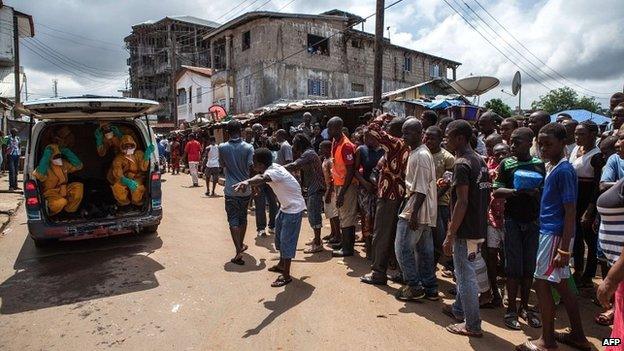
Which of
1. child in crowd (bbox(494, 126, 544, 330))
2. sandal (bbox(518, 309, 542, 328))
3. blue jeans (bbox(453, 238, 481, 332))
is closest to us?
blue jeans (bbox(453, 238, 481, 332))

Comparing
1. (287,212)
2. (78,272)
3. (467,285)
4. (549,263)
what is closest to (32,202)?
(78,272)

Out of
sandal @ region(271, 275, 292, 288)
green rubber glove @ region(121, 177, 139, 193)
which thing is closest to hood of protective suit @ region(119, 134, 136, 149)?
green rubber glove @ region(121, 177, 139, 193)

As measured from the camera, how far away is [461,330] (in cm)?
349

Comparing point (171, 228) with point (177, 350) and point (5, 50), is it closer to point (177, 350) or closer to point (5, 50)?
point (177, 350)

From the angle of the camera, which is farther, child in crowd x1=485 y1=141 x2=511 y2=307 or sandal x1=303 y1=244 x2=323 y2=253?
sandal x1=303 y1=244 x2=323 y2=253

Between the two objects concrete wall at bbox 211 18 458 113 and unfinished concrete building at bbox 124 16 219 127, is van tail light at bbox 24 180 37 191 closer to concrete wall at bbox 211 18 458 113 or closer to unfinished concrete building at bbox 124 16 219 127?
concrete wall at bbox 211 18 458 113

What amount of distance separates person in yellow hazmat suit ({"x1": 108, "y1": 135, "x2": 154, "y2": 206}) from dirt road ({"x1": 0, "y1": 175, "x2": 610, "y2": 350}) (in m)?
0.81

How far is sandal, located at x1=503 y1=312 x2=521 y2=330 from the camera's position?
365 centimetres

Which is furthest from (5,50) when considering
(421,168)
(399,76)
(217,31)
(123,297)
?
(421,168)

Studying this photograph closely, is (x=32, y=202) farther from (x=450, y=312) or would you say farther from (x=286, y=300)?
(x=450, y=312)

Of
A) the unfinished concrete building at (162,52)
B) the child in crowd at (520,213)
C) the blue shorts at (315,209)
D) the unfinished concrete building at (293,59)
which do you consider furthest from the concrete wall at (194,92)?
the child in crowd at (520,213)

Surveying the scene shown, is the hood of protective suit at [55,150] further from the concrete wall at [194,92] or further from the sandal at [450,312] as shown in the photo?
the concrete wall at [194,92]

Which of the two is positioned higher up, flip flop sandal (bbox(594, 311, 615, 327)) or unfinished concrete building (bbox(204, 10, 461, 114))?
unfinished concrete building (bbox(204, 10, 461, 114))

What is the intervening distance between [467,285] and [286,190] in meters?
2.19
